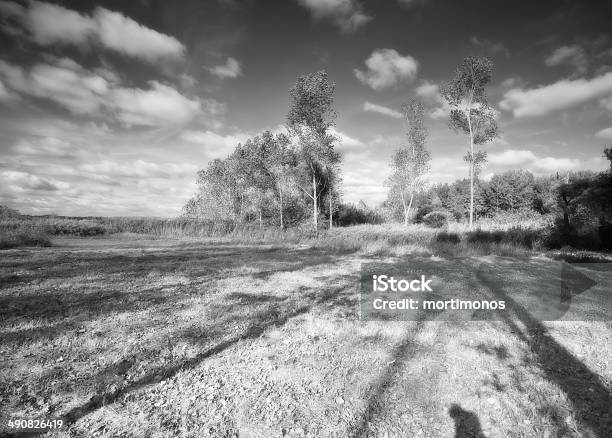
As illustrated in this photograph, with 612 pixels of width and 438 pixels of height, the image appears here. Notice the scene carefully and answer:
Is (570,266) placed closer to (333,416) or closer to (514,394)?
(514,394)

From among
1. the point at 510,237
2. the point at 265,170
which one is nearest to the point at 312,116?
the point at 265,170

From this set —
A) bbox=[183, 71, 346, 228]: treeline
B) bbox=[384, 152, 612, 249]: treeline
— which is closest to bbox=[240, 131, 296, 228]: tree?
bbox=[183, 71, 346, 228]: treeline

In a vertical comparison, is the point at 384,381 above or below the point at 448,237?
below

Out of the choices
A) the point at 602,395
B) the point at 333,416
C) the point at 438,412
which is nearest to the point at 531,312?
the point at 602,395

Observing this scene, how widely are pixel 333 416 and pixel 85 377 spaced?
2784mm

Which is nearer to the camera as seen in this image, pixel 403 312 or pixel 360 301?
pixel 403 312

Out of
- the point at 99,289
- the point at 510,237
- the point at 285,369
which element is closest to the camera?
the point at 285,369

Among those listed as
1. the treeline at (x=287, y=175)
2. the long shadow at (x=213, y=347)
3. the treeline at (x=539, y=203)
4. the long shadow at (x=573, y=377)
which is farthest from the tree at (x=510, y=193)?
the long shadow at (x=213, y=347)

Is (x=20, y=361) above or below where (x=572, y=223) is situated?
below

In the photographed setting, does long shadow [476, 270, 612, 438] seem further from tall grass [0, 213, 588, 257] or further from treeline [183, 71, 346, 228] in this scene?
treeline [183, 71, 346, 228]

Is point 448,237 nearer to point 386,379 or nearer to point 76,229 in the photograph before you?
point 386,379

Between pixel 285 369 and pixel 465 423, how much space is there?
6.27 feet

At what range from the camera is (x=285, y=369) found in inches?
139

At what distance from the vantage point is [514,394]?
306cm
